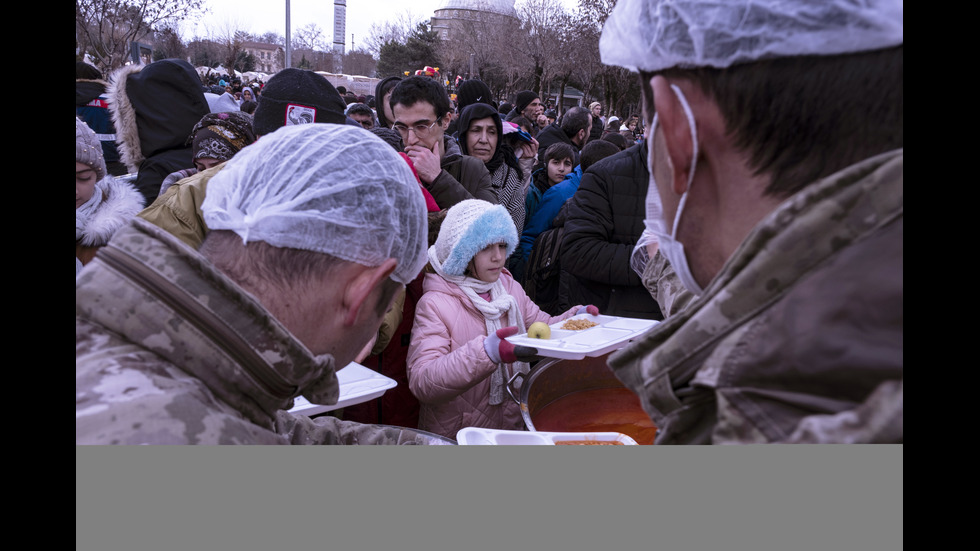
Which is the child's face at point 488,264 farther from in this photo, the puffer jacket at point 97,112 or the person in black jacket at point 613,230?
the puffer jacket at point 97,112

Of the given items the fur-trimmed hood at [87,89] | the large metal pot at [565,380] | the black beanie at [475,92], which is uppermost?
the black beanie at [475,92]

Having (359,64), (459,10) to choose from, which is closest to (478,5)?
(459,10)

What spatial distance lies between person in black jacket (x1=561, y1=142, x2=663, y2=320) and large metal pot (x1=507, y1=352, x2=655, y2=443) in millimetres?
816

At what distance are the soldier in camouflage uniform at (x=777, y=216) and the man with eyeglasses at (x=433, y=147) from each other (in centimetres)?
304

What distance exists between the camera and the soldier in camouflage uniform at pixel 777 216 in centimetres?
77

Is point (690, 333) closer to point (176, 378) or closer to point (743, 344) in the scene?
point (743, 344)

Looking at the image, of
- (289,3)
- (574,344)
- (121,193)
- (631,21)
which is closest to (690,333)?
(631,21)

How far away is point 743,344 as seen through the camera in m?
0.86

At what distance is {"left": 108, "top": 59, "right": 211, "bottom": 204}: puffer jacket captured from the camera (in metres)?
4.68

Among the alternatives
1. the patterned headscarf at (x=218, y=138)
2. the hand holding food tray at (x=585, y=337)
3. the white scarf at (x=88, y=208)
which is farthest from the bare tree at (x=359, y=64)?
the hand holding food tray at (x=585, y=337)

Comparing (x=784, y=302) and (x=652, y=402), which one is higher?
(x=784, y=302)

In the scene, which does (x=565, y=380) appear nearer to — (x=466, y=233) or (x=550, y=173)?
(x=466, y=233)

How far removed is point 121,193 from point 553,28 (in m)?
28.5

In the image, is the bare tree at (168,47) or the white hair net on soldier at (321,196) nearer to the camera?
the white hair net on soldier at (321,196)
